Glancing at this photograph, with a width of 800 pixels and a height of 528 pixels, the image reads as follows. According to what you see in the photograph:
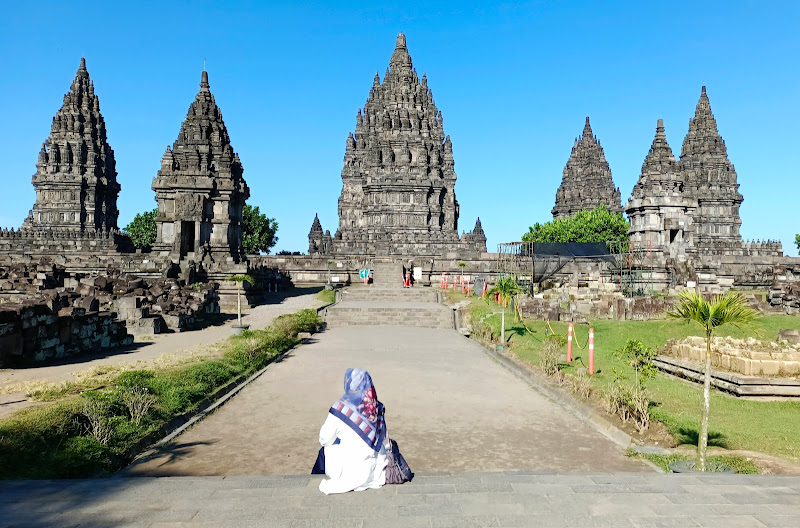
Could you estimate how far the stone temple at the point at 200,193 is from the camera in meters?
32.2

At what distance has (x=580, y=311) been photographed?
22.2 meters

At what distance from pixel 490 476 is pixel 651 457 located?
2.39 meters

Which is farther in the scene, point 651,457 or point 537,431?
point 537,431

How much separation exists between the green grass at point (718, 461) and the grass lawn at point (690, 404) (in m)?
0.89

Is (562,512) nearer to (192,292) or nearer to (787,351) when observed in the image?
(787,351)

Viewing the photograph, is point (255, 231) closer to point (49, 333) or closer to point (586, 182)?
point (586, 182)

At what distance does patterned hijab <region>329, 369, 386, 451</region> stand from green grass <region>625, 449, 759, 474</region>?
11.6 feet

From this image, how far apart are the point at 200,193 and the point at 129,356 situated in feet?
67.2

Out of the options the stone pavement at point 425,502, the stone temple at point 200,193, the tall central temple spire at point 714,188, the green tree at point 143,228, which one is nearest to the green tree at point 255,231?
the green tree at point 143,228

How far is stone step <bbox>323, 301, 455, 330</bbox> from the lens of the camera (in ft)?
74.2

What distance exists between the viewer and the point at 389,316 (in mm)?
23391

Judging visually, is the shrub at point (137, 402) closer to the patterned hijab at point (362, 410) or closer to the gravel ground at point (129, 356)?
the gravel ground at point (129, 356)

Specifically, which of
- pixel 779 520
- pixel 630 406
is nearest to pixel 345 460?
pixel 779 520

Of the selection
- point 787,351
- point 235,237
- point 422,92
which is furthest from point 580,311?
point 422,92
